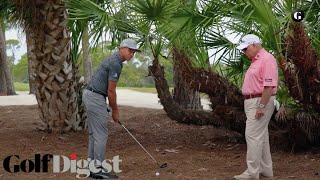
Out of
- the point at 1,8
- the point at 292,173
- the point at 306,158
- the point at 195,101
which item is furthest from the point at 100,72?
the point at 195,101

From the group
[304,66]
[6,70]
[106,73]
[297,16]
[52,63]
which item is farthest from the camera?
[6,70]

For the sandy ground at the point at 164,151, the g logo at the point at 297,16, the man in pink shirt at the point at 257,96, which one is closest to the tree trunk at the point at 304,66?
the g logo at the point at 297,16

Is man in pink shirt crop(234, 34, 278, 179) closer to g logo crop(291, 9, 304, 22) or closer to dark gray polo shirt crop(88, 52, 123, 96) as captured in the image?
g logo crop(291, 9, 304, 22)

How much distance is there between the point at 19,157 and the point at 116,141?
2009 millimetres

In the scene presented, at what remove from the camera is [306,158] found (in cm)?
739

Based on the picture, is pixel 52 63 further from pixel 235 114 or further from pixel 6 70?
pixel 6 70

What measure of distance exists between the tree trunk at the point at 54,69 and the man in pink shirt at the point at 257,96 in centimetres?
395

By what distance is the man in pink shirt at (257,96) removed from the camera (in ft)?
19.3

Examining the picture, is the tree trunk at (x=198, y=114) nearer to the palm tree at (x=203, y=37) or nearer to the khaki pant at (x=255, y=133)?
the palm tree at (x=203, y=37)

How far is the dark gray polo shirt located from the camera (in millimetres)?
6137

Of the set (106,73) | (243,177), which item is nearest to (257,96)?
(243,177)

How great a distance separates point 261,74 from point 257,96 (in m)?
0.24

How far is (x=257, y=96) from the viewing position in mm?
6004

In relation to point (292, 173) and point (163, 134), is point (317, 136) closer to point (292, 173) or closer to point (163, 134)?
point (292, 173)
